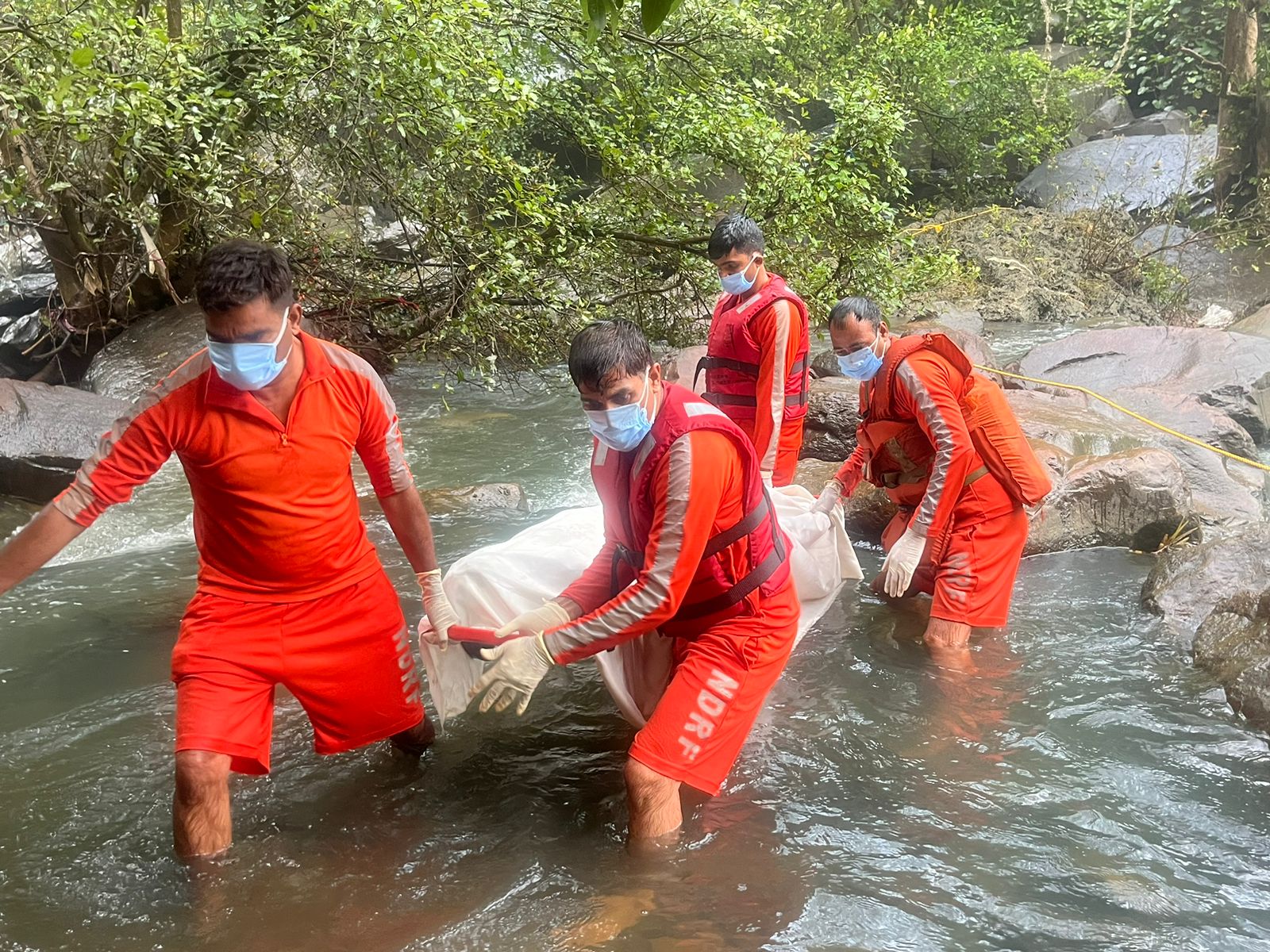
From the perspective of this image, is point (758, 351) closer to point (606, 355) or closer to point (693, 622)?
point (693, 622)

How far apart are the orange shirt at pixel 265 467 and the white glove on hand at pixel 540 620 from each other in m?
0.54

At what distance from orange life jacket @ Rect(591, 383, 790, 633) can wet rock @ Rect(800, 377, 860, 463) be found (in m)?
4.08

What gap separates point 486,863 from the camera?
3287mm

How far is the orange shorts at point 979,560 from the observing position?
15.4ft

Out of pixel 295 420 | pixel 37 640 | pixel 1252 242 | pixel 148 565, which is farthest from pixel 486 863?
pixel 1252 242

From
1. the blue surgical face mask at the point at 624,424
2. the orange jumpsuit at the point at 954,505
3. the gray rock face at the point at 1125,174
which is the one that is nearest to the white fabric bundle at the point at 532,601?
the blue surgical face mask at the point at 624,424

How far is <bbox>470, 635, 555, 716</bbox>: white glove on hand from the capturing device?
10.2 ft

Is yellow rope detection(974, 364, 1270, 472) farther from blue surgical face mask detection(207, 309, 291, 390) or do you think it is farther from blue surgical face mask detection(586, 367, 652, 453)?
blue surgical face mask detection(207, 309, 291, 390)

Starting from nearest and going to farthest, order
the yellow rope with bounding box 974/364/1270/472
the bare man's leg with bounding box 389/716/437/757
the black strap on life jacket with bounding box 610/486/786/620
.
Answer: the black strap on life jacket with bounding box 610/486/786/620, the bare man's leg with bounding box 389/716/437/757, the yellow rope with bounding box 974/364/1270/472

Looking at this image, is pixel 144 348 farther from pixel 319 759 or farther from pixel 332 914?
pixel 332 914

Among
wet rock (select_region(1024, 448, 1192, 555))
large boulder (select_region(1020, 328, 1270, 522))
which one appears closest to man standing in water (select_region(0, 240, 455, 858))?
wet rock (select_region(1024, 448, 1192, 555))

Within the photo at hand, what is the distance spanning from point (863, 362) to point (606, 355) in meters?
1.99

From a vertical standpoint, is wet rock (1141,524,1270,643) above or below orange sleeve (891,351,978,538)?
below

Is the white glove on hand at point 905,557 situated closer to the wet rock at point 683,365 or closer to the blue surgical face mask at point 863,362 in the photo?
the blue surgical face mask at point 863,362
